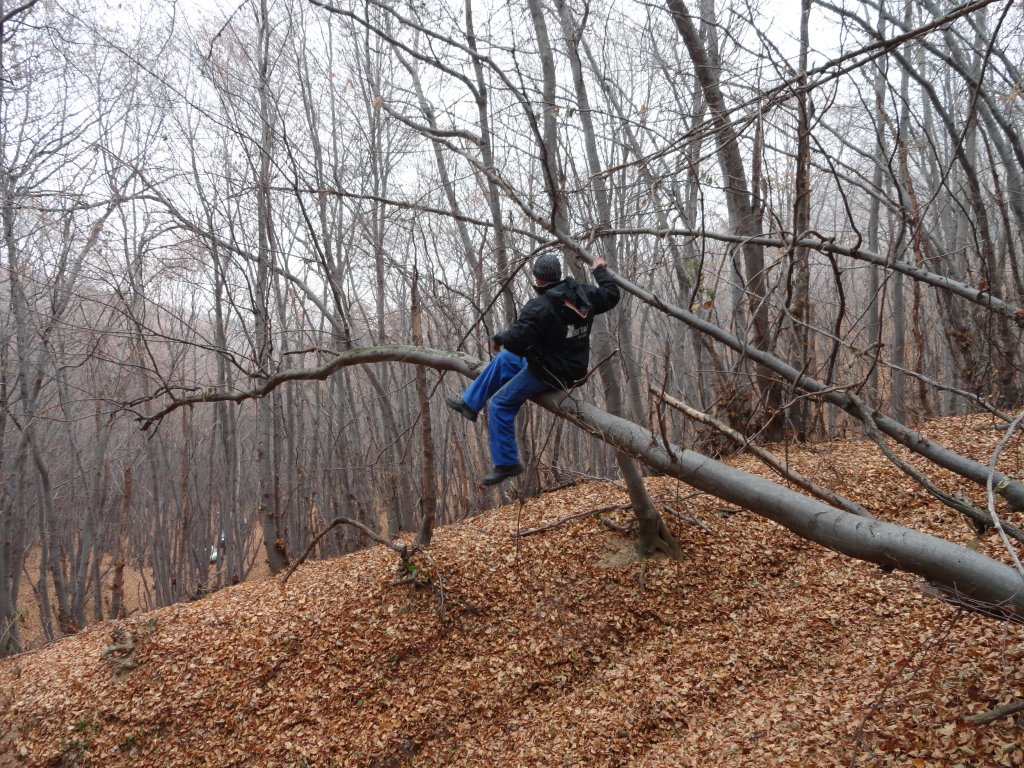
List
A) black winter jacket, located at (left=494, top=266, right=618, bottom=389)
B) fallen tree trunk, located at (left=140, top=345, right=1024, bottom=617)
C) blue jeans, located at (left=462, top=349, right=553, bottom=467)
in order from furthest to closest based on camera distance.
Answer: blue jeans, located at (left=462, top=349, right=553, bottom=467), black winter jacket, located at (left=494, top=266, right=618, bottom=389), fallen tree trunk, located at (left=140, top=345, right=1024, bottom=617)

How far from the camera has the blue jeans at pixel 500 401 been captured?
374cm

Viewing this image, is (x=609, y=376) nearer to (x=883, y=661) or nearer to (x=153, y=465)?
(x=883, y=661)

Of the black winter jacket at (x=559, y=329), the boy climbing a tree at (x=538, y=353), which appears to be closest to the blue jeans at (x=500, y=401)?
the boy climbing a tree at (x=538, y=353)

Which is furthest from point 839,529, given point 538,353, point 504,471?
point 504,471

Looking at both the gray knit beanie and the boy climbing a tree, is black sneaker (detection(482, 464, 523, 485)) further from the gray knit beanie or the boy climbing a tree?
the gray knit beanie

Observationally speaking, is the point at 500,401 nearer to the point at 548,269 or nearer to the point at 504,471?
the point at 504,471

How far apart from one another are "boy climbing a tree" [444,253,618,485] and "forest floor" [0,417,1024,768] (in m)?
1.83

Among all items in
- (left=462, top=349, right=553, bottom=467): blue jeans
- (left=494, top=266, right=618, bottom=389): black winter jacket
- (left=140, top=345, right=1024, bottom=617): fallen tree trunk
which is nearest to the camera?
(left=140, top=345, right=1024, bottom=617): fallen tree trunk

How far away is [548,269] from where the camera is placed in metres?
3.85

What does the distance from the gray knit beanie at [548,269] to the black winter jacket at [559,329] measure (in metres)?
0.11

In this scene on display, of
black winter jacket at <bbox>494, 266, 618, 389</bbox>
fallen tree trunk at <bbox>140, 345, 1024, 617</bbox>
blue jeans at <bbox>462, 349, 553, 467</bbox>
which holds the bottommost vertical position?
fallen tree trunk at <bbox>140, 345, 1024, 617</bbox>

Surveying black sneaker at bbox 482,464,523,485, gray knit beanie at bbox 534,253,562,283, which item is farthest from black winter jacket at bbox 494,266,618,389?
black sneaker at bbox 482,464,523,485

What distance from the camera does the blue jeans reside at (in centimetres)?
374

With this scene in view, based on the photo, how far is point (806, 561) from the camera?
17.0ft
